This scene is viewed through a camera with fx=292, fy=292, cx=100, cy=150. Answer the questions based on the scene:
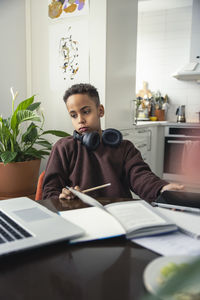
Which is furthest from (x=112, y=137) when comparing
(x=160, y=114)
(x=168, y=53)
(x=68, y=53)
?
(x=168, y=53)

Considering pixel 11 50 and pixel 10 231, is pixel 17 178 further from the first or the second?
pixel 10 231

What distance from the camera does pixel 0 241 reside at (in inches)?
23.1

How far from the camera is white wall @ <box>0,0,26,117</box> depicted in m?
2.72

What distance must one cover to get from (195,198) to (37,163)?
1577 millimetres

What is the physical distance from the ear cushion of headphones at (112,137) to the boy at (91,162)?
0.05 ft

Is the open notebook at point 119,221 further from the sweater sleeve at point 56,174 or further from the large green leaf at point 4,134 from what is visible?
the large green leaf at point 4,134

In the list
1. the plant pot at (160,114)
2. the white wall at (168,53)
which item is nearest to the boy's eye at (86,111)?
the plant pot at (160,114)

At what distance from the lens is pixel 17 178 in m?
2.21

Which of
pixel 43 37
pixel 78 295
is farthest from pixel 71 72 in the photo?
pixel 78 295

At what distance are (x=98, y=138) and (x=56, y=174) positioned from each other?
252 mm

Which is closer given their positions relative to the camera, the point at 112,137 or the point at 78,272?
the point at 78,272

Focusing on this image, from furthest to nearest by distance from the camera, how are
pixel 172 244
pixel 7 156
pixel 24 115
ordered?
pixel 24 115 → pixel 7 156 → pixel 172 244

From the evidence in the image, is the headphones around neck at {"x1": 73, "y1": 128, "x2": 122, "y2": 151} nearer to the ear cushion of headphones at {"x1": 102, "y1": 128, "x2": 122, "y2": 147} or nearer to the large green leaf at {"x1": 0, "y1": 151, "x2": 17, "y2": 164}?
the ear cushion of headphones at {"x1": 102, "y1": 128, "x2": 122, "y2": 147}

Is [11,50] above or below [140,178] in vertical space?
above
